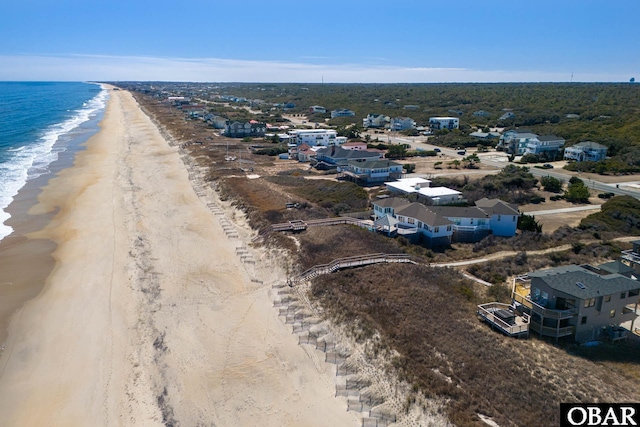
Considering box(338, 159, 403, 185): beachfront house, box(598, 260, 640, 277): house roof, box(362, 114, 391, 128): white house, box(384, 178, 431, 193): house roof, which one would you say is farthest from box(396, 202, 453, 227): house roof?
box(362, 114, 391, 128): white house

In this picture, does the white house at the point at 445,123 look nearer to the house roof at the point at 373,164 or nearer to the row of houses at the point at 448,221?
the house roof at the point at 373,164

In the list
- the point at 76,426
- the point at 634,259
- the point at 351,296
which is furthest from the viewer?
the point at 634,259

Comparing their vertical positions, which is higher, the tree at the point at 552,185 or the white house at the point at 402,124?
the white house at the point at 402,124

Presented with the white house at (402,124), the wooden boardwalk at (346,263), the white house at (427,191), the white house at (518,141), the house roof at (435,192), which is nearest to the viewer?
the wooden boardwalk at (346,263)

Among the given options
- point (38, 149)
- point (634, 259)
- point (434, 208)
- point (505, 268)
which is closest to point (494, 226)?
point (434, 208)

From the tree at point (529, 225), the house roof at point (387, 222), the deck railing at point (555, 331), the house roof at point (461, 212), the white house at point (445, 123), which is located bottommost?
the deck railing at point (555, 331)

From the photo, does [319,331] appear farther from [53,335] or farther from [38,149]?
[38,149]

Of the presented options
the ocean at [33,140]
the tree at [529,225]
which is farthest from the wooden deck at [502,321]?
the ocean at [33,140]
